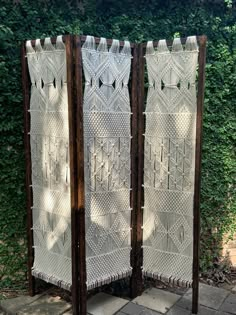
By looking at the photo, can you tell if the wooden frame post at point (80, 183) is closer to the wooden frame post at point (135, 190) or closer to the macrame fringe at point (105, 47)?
the macrame fringe at point (105, 47)

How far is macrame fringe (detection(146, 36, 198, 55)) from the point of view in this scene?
101 inches

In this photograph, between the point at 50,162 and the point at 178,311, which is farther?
the point at 178,311

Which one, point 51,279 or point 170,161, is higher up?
point 170,161

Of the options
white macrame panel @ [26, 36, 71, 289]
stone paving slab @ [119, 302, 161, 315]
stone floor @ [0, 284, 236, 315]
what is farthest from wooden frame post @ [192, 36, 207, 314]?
white macrame panel @ [26, 36, 71, 289]

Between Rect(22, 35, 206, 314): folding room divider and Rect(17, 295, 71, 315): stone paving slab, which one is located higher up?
Rect(22, 35, 206, 314): folding room divider

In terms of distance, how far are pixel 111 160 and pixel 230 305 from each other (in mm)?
1540

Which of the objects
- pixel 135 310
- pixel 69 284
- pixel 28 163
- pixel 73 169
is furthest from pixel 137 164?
pixel 135 310

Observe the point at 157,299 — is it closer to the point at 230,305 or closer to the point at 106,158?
the point at 230,305

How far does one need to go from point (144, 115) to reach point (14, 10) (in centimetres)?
129

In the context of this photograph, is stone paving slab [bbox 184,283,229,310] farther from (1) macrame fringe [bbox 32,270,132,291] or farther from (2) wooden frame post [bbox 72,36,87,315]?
(2) wooden frame post [bbox 72,36,87,315]

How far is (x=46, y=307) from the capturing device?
2889 mm

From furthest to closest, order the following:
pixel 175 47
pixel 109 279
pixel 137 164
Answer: pixel 137 164, pixel 109 279, pixel 175 47

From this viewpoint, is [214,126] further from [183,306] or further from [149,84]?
[183,306]

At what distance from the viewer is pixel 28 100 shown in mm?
2820
